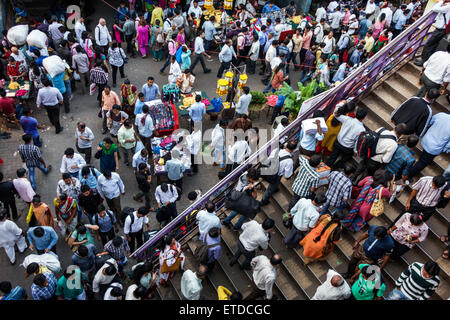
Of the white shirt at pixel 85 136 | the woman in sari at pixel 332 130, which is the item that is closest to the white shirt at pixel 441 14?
the woman in sari at pixel 332 130

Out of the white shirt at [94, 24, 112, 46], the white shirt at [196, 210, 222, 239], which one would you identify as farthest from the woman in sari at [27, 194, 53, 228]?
the white shirt at [94, 24, 112, 46]

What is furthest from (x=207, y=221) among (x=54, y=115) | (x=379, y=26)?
(x=379, y=26)

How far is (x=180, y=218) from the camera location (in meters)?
7.77

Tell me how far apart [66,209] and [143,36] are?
25.8ft

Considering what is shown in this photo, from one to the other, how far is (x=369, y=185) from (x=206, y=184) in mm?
4679

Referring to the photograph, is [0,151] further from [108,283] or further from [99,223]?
[108,283]

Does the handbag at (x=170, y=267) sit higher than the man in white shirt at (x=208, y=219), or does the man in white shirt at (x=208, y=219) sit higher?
the man in white shirt at (x=208, y=219)

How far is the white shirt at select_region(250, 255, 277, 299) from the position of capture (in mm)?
6516

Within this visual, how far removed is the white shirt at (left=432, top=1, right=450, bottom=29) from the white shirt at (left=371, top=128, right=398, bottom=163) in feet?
10.3

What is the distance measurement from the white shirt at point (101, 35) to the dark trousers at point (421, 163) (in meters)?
10.3

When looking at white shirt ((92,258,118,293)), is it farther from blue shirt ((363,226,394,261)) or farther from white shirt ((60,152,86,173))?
blue shirt ((363,226,394,261))

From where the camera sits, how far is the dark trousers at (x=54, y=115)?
10567 mm

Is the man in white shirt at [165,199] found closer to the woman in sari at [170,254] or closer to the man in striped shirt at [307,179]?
the woman in sari at [170,254]

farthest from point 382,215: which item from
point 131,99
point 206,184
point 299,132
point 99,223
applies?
point 131,99
